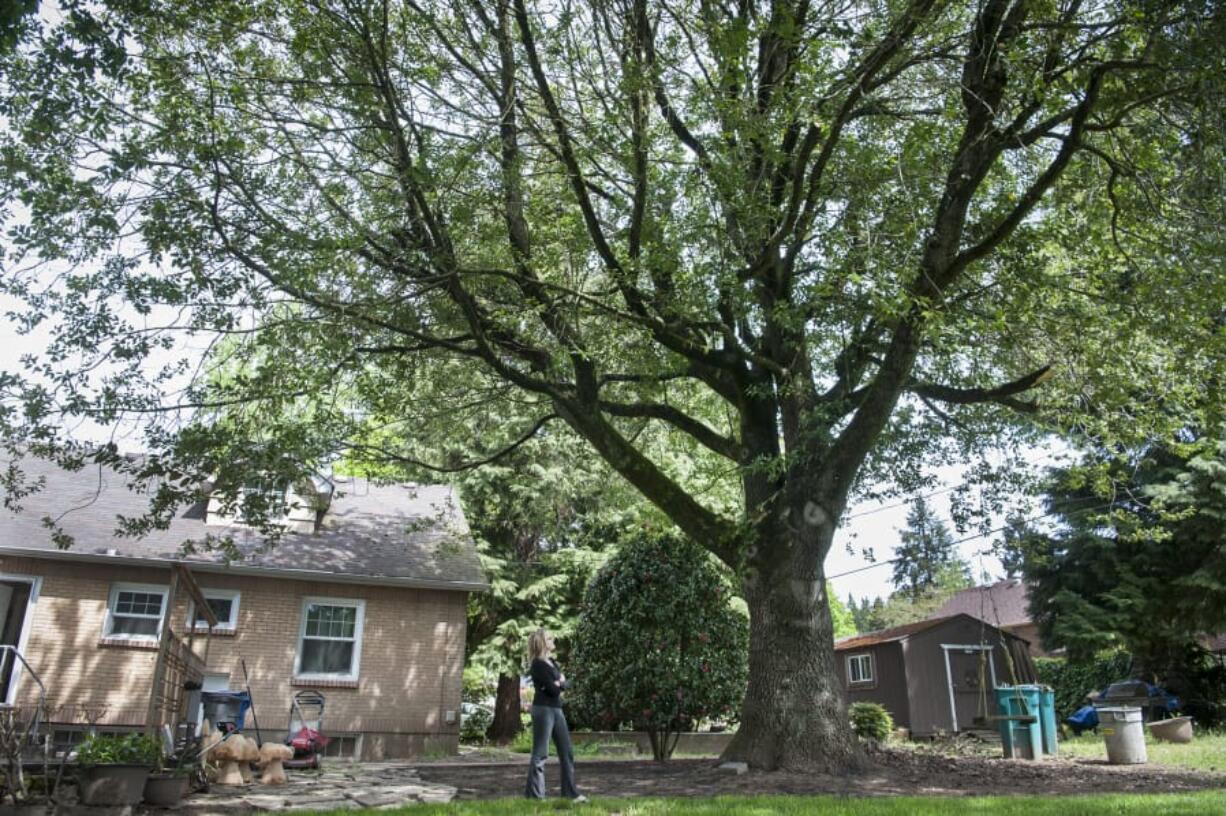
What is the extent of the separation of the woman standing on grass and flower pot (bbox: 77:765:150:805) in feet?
11.5

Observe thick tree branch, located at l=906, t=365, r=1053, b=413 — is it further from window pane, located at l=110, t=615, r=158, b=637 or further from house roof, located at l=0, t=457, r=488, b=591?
window pane, located at l=110, t=615, r=158, b=637

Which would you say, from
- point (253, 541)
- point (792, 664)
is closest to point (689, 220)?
point (792, 664)

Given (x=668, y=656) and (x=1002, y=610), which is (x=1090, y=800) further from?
(x=1002, y=610)

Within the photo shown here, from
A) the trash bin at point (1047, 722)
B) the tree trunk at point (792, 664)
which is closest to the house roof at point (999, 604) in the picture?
the trash bin at point (1047, 722)

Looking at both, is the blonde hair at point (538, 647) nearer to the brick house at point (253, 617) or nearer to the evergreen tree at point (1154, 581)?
the brick house at point (253, 617)

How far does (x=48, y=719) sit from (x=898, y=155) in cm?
1596

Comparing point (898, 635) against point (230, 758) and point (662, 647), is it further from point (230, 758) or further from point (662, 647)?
point (230, 758)

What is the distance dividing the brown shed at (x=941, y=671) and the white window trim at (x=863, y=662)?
0.08 m

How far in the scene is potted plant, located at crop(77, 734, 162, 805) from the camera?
7.30m

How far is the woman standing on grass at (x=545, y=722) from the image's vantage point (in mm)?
8188

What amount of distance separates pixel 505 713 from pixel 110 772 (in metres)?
16.5

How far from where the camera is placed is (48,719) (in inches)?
575

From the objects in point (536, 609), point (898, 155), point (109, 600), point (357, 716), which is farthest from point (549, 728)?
point (536, 609)

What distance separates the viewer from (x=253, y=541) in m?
18.4
